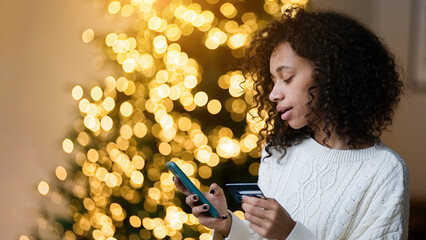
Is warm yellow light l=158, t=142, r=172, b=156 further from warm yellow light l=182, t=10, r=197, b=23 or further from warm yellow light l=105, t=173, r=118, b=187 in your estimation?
warm yellow light l=182, t=10, r=197, b=23

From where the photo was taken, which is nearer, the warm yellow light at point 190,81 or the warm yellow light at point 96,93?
the warm yellow light at point 190,81

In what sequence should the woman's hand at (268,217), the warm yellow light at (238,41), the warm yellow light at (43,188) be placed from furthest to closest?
the warm yellow light at (43,188)
the warm yellow light at (238,41)
the woman's hand at (268,217)

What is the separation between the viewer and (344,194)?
1597mm

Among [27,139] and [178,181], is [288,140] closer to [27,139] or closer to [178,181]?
[178,181]

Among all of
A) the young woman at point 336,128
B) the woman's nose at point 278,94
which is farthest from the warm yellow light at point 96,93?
the woman's nose at point 278,94

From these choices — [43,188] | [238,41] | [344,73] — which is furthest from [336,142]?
[43,188]

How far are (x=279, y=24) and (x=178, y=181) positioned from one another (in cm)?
46

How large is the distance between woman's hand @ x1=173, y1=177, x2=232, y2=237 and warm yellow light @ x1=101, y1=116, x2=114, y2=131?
4.53 ft

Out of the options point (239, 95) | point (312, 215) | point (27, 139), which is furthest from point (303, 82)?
point (27, 139)

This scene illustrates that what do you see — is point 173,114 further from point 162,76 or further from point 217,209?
point 217,209

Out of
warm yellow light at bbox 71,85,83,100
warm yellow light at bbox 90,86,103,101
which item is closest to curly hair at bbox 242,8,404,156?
warm yellow light at bbox 90,86,103,101

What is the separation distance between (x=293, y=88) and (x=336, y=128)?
0.14m

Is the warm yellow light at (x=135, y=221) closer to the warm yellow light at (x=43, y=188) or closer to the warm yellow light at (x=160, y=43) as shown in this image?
the warm yellow light at (x=160, y=43)

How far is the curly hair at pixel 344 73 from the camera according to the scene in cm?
159
